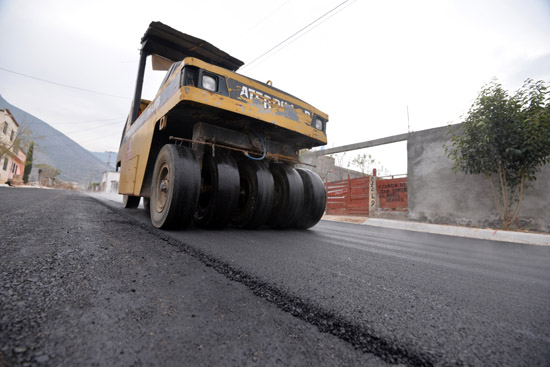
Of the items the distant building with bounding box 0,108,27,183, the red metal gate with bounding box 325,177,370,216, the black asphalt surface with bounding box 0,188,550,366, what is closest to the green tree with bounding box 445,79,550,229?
the red metal gate with bounding box 325,177,370,216

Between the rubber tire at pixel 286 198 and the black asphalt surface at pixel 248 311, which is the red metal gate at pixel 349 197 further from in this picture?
the black asphalt surface at pixel 248 311

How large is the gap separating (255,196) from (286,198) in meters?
0.47

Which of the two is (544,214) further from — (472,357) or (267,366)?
(267,366)

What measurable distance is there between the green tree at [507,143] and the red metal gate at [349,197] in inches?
173

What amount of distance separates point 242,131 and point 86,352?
2643 mm

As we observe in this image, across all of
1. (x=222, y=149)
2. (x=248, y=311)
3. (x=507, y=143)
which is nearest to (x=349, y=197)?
(x=507, y=143)

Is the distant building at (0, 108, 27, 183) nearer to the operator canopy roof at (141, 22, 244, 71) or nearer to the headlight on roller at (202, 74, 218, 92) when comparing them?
the operator canopy roof at (141, 22, 244, 71)

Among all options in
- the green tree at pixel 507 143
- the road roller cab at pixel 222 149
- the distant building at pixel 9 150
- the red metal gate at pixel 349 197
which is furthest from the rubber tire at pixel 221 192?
the distant building at pixel 9 150

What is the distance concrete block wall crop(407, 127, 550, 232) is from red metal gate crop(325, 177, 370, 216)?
109 inches

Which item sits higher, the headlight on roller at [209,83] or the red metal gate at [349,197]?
the headlight on roller at [209,83]

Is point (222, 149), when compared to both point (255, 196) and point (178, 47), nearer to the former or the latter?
point (255, 196)

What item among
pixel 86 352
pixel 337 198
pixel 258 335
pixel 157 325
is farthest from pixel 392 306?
pixel 337 198

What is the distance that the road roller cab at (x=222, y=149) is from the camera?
2.39 meters

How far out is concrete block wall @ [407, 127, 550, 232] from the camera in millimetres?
5543
